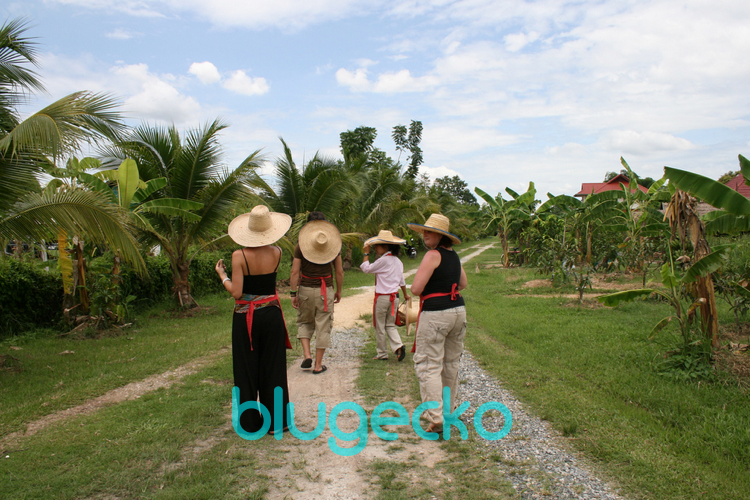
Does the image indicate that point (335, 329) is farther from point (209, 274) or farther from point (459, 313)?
point (209, 274)

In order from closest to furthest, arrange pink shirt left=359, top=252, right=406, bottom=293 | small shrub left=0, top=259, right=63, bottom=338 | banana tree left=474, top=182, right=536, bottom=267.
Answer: pink shirt left=359, top=252, right=406, bottom=293 < small shrub left=0, top=259, right=63, bottom=338 < banana tree left=474, top=182, right=536, bottom=267

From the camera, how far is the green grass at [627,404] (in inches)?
130

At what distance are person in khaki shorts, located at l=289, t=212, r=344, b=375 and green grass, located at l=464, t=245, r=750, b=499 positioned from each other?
2.13 meters

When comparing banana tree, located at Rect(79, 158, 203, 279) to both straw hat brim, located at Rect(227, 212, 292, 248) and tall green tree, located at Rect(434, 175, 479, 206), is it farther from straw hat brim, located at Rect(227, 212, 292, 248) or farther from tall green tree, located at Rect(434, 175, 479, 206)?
tall green tree, located at Rect(434, 175, 479, 206)

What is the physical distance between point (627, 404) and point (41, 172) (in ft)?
23.6

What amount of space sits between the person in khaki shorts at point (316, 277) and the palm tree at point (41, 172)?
2.13 metres

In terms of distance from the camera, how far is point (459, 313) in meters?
4.00

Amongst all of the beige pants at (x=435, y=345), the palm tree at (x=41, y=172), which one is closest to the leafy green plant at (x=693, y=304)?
the beige pants at (x=435, y=345)

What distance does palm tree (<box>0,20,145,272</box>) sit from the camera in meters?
5.19

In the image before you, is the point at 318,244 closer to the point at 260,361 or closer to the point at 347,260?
the point at 260,361

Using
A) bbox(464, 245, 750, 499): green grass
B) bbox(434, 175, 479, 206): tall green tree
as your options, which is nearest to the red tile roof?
bbox(434, 175, 479, 206): tall green tree

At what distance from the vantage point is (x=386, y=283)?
241 inches

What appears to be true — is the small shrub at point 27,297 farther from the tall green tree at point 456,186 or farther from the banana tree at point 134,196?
the tall green tree at point 456,186

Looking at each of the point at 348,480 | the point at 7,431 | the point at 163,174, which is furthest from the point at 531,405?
the point at 163,174
